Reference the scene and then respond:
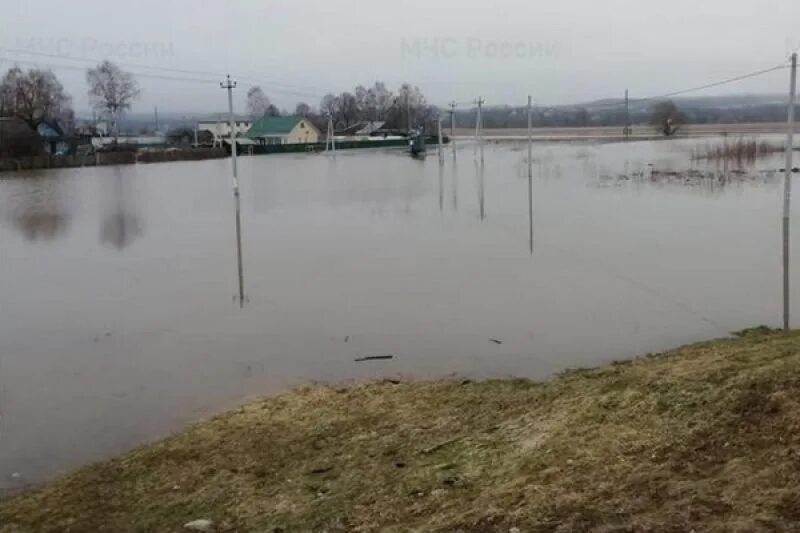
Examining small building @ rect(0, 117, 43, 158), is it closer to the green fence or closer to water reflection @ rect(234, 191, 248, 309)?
the green fence

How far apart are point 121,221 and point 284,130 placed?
79880 mm

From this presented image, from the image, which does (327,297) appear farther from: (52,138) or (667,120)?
(667,120)

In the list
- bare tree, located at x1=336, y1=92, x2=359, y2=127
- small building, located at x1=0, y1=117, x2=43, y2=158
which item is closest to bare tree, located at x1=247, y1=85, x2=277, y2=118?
bare tree, located at x1=336, y1=92, x2=359, y2=127

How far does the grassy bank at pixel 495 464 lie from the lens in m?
4.65

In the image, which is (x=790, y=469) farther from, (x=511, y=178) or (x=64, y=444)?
(x=511, y=178)

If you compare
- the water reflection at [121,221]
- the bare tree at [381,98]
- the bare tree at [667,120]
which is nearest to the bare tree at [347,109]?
the bare tree at [381,98]

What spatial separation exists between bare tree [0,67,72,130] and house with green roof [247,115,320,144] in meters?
26.0

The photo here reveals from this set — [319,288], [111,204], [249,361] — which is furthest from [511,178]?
[249,361]

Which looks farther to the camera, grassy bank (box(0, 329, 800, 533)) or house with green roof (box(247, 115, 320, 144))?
house with green roof (box(247, 115, 320, 144))

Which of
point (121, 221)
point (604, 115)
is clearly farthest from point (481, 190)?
point (604, 115)

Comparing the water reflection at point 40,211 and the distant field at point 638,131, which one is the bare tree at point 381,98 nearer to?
the distant field at point 638,131

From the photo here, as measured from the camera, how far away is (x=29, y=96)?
79438mm

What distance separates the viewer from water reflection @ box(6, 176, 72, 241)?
1001 inches

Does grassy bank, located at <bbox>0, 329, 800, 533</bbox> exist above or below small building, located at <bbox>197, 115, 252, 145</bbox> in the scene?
below
